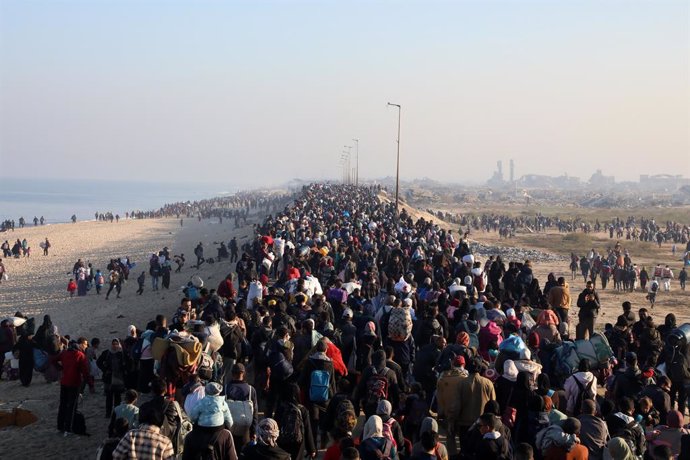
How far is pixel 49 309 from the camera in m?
25.7

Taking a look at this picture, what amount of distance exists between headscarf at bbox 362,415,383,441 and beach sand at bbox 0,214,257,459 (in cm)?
548

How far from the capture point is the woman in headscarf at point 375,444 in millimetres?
6020

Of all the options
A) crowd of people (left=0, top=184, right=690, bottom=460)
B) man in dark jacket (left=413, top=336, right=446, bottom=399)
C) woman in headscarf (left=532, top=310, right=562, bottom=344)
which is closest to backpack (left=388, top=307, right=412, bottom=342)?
crowd of people (left=0, top=184, right=690, bottom=460)

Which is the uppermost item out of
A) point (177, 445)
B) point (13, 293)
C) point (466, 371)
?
point (466, 371)

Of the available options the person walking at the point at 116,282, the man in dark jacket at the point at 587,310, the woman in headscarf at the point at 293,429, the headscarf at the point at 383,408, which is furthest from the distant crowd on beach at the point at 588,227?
the woman in headscarf at the point at 293,429

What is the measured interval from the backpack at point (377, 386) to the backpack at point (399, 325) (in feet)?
7.24

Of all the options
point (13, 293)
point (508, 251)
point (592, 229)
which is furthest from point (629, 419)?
point (592, 229)

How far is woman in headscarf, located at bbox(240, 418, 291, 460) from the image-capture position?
594 cm

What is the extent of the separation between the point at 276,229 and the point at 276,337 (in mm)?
16189

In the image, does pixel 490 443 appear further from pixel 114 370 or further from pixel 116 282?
pixel 116 282

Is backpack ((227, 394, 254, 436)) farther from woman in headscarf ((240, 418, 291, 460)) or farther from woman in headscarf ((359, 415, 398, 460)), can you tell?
woman in headscarf ((359, 415, 398, 460))

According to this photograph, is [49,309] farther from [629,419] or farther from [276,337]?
[629,419]

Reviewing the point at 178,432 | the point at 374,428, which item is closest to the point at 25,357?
the point at 178,432

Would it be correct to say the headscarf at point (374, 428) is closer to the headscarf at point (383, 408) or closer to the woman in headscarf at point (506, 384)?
the headscarf at point (383, 408)
